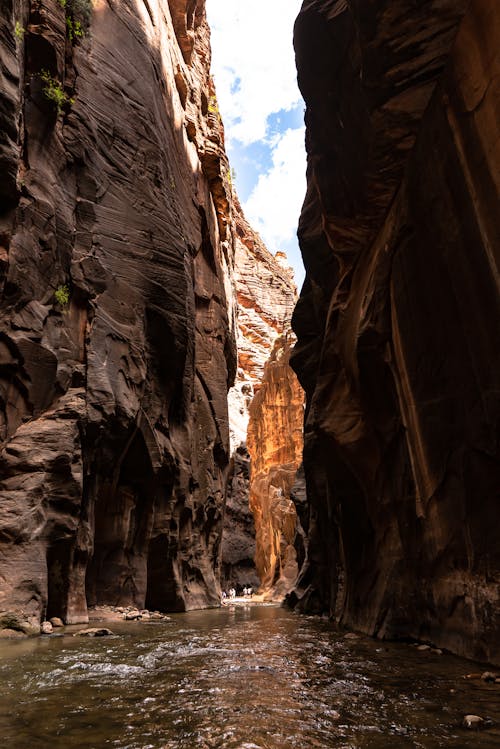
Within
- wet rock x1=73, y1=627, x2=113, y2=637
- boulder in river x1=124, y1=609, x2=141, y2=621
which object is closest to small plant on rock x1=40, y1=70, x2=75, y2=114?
wet rock x1=73, y1=627, x2=113, y2=637

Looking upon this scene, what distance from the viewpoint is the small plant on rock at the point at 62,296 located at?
15.0 m

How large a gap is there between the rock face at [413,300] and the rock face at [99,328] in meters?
6.60

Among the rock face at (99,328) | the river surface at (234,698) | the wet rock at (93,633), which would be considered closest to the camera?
the river surface at (234,698)

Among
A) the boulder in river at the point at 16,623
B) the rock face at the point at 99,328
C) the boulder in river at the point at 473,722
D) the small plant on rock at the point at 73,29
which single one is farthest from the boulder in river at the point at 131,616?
the small plant on rock at the point at 73,29

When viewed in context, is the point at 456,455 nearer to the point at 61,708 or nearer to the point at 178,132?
the point at 61,708

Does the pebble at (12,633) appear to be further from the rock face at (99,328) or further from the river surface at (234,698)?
the river surface at (234,698)

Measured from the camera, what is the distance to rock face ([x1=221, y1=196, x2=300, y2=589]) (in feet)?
162

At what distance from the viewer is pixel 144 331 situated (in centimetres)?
1956

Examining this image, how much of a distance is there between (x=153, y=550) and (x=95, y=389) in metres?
7.54

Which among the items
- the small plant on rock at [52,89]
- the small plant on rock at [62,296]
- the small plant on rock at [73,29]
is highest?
the small plant on rock at [73,29]

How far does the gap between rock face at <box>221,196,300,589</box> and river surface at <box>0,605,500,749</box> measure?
40222 mm

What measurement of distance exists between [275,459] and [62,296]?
47.0 meters

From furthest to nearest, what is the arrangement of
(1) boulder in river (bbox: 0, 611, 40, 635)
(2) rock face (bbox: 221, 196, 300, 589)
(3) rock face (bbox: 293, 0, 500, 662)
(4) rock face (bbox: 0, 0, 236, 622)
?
(2) rock face (bbox: 221, 196, 300, 589), (4) rock face (bbox: 0, 0, 236, 622), (1) boulder in river (bbox: 0, 611, 40, 635), (3) rock face (bbox: 293, 0, 500, 662)

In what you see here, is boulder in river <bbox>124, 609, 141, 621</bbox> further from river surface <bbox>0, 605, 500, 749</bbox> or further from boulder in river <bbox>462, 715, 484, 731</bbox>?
boulder in river <bbox>462, 715, 484, 731</bbox>
